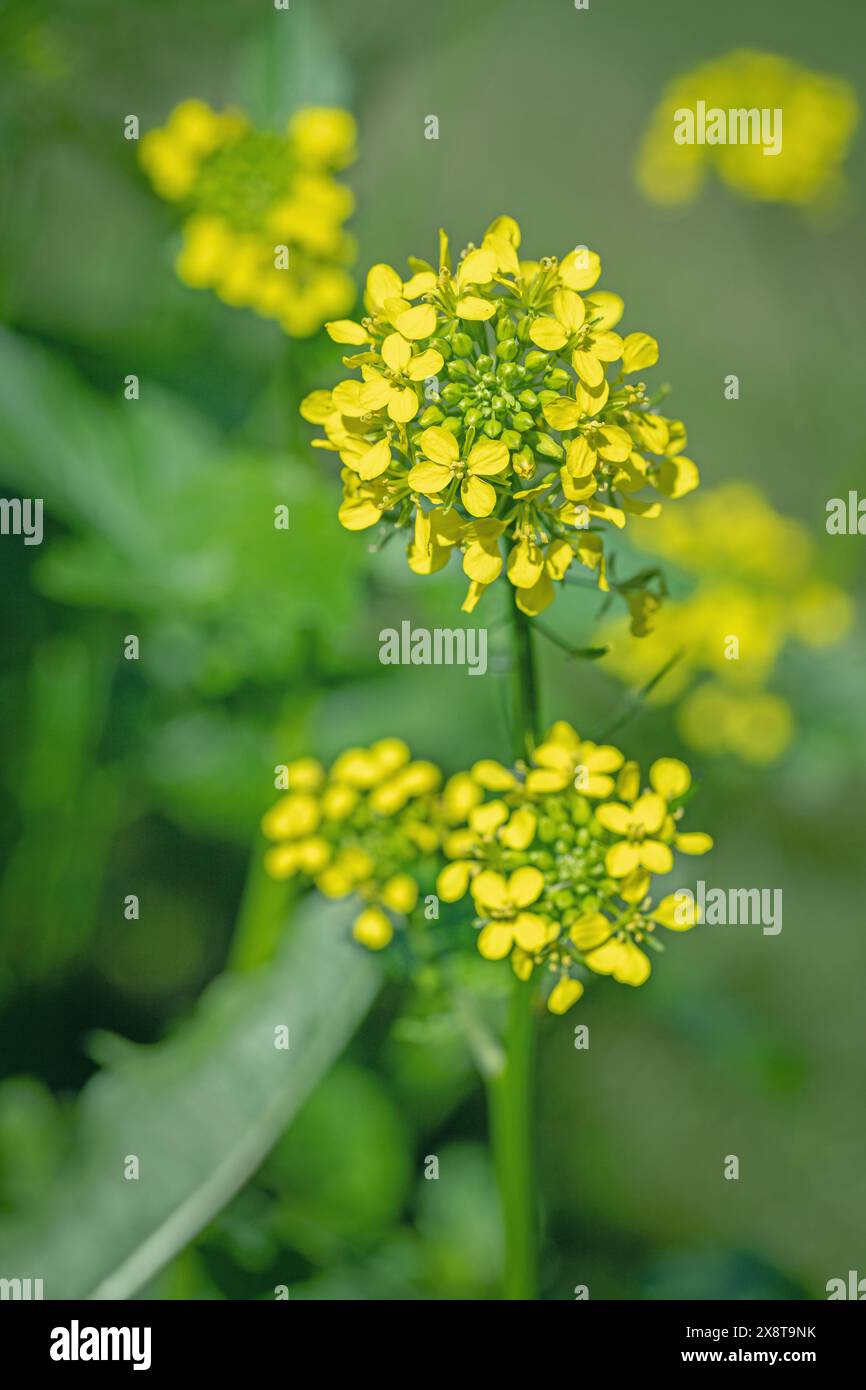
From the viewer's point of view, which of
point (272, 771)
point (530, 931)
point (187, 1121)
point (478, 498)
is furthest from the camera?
point (272, 771)

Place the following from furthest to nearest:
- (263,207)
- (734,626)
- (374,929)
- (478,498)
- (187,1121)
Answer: (734,626) < (263,207) < (187,1121) < (374,929) < (478,498)

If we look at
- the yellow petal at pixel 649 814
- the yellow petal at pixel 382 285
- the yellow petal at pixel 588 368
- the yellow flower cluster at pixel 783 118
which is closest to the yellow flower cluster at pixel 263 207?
the yellow petal at pixel 382 285

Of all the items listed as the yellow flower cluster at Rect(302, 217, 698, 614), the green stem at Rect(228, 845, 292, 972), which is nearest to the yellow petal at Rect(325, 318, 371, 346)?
the yellow flower cluster at Rect(302, 217, 698, 614)

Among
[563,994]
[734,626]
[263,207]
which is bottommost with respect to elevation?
[563,994]

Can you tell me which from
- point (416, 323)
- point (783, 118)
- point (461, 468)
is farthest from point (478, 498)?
point (783, 118)

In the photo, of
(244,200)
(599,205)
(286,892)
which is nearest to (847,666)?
(286,892)

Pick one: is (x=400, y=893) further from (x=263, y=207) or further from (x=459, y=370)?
(x=263, y=207)
